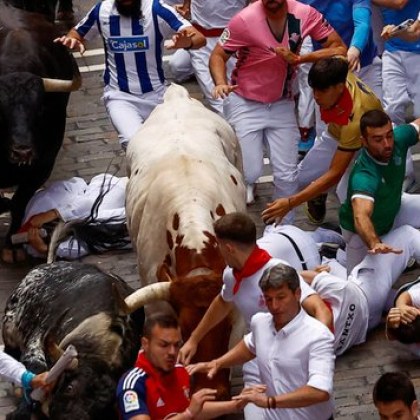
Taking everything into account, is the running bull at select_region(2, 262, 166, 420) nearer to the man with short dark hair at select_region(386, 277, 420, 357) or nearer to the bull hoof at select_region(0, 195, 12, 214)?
the man with short dark hair at select_region(386, 277, 420, 357)

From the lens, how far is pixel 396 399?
9.10 meters

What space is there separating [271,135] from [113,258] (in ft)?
5.85

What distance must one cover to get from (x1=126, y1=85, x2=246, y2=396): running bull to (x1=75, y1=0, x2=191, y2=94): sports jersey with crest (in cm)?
85

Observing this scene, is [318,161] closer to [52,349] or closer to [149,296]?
[149,296]

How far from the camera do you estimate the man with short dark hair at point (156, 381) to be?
32.1ft

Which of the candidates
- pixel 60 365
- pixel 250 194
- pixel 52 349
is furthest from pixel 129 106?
pixel 60 365

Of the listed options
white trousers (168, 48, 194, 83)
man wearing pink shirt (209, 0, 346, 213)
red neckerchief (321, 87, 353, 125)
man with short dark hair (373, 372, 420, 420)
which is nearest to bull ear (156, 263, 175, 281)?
red neckerchief (321, 87, 353, 125)

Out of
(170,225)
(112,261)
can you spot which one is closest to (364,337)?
(170,225)

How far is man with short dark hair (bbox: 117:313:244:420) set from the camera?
9797 mm

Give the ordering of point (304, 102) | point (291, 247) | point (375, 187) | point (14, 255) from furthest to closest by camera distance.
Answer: point (304, 102)
point (14, 255)
point (291, 247)
point (375, 187)

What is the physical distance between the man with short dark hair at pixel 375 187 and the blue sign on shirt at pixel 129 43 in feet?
9.94

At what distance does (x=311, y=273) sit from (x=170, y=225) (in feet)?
3.53

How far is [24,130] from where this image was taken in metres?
14.3

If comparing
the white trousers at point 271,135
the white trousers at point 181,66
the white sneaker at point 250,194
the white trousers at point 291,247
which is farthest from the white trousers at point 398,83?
the white trousers at point 181,66
